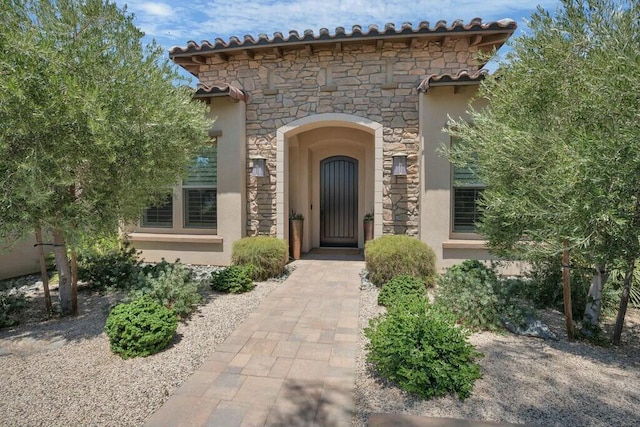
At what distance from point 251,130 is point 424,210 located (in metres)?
4.21

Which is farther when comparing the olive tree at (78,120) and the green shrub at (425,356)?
the olive tree at (78,120)

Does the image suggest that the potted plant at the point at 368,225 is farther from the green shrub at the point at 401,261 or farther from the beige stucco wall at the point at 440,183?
the green shrub at the point at 401,261

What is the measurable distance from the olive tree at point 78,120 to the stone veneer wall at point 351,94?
300cm

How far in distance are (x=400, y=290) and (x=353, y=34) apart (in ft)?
16.9

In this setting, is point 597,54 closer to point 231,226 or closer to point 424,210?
point 424,210

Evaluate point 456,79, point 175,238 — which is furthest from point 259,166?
point 456,79

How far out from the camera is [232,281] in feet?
18.8

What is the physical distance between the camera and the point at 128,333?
3.44 meters

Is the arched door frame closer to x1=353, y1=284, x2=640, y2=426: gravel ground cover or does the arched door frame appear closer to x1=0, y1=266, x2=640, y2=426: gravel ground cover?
x1=0, y1=266, x2=640, y2=426: gravel ground cover

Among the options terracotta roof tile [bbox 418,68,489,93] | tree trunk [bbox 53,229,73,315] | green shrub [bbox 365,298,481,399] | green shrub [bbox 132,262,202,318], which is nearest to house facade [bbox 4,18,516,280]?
terracotta roof tile [bbox 418,68,489,93]

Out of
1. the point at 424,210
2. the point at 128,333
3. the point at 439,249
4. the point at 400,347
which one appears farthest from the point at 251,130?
the point at 400,347

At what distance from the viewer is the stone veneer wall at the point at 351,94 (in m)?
7.21

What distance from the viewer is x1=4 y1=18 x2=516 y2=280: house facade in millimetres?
6758


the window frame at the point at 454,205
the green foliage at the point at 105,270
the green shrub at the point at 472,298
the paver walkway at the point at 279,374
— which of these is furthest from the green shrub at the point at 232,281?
the window frame at the point at 454,205
